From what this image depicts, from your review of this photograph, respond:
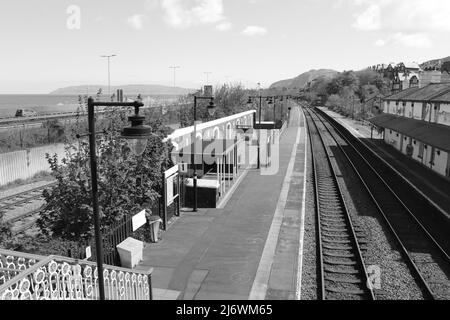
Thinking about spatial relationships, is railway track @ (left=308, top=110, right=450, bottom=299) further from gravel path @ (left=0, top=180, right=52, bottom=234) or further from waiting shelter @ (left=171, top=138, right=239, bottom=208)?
gravel path @ (left=0, top=180, right=52, bottom=234)

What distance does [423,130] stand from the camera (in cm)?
3072

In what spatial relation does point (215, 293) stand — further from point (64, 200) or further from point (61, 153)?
point (61, 153)

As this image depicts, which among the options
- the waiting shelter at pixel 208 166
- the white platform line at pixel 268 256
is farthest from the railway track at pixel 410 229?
the waiting shelter at pixel 208 166

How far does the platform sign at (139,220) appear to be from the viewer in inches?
524

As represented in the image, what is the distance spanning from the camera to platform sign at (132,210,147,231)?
43.7ft

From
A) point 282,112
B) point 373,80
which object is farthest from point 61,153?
point 373,80

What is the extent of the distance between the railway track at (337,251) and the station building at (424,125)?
7937mm

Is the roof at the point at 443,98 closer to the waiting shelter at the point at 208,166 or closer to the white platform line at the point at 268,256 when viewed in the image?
the white platform line at the point at 268,256

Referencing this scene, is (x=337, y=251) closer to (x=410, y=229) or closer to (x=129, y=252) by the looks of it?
(x=410, y=229)

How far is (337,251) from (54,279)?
397 inches

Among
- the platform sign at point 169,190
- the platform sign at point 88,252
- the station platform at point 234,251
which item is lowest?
the station platform at point 234,251

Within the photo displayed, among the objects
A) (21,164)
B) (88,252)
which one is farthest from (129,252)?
(21,164)

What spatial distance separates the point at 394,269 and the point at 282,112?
60812 millimetres
